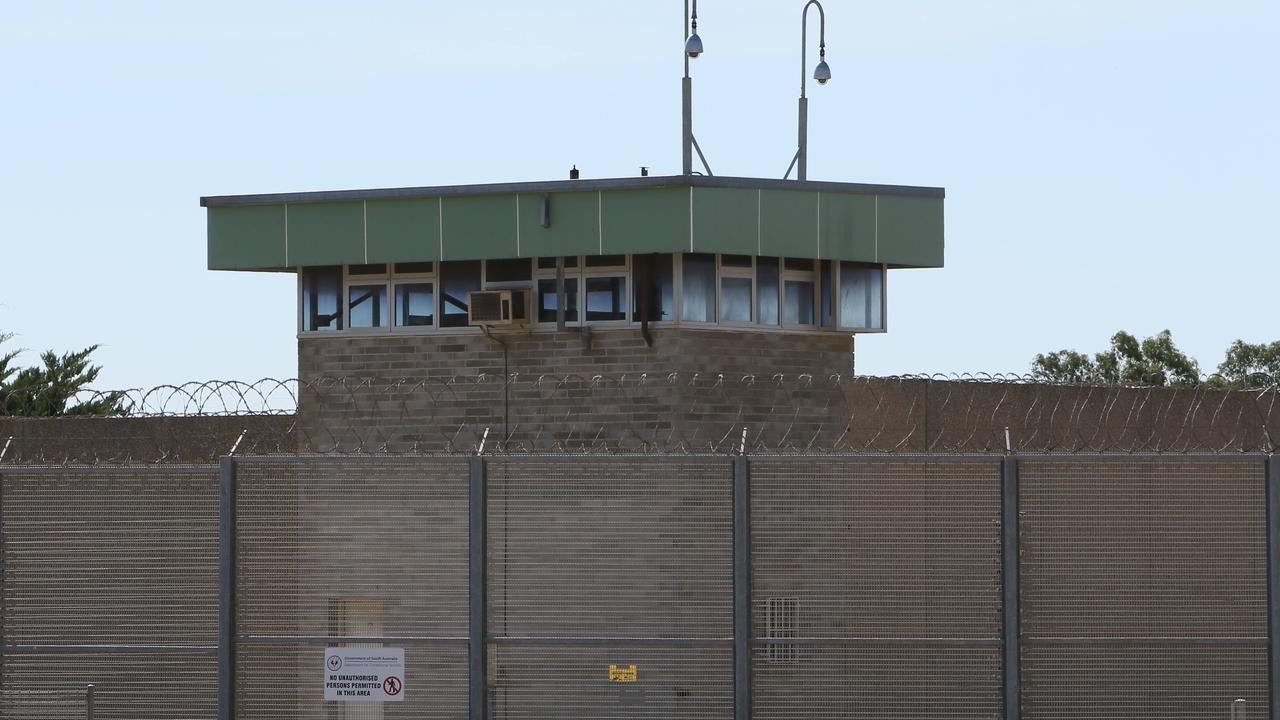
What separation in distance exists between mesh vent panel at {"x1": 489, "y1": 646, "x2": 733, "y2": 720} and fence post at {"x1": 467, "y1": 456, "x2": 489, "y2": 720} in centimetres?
29

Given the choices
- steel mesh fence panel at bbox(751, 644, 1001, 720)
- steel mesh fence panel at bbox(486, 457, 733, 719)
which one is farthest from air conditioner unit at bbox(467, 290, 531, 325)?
steel mesh fence panel at bbox(751, 644, 1001, 720)

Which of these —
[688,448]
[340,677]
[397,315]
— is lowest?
[340,677]

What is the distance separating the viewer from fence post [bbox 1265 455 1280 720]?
46.6 ft

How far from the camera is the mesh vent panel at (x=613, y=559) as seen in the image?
14.5 metres

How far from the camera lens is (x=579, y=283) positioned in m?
19.3

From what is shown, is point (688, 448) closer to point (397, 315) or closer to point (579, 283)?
point (579, 283)

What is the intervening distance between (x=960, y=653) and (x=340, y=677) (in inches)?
165

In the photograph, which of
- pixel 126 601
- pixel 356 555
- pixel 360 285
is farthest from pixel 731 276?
pixel 126 601

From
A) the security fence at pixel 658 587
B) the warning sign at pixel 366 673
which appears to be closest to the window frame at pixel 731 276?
the security fence at pixel 658 587

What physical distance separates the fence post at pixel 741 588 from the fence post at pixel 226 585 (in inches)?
136

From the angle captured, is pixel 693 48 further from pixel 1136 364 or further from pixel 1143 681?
pixel 1136 364

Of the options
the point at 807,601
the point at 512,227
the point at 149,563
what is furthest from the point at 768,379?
the point at 149,563

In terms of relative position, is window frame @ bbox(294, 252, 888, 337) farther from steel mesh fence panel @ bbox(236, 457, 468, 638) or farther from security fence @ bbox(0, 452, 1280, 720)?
steel mesh fence panel @ bbox(236, 457, 468, 638)

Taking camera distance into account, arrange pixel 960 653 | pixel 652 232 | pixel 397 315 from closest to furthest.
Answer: pixel 960 653 < pixel 652 232 < pixel 397 315
